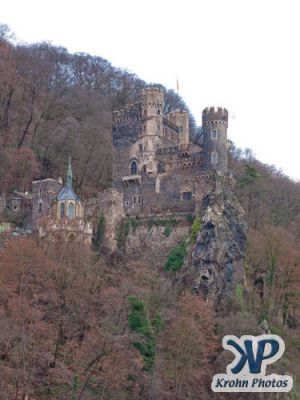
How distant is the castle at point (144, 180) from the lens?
6762 centimetres

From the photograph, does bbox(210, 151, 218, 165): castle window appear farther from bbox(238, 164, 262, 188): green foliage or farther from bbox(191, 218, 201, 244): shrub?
bbox(238, 164, 262, 188): green foliage

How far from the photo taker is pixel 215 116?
70562 millimetres

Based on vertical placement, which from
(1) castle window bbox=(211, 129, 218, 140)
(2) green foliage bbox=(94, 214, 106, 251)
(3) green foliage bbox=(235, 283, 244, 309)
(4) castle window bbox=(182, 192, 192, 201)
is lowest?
(3) green foliage bbox=(235, 283, 244, 309)

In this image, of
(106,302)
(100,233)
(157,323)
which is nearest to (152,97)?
(100,233)

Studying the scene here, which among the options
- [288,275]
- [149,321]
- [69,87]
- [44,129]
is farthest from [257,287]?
[69,87]

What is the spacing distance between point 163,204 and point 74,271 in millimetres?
13429

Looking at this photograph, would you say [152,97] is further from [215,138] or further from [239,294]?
[239,294]

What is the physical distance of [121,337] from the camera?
2051 inches

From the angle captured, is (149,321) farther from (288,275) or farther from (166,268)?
(288,275)

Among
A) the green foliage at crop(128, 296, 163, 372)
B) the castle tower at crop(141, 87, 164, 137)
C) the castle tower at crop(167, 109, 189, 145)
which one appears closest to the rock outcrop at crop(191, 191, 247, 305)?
the green foliage at crop(128, 296, 163, 372)

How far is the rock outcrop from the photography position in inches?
2542

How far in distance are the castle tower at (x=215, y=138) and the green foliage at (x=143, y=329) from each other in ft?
47.3

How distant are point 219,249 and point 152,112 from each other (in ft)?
42.7

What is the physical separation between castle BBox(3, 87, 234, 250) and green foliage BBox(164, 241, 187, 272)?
2819 mm
